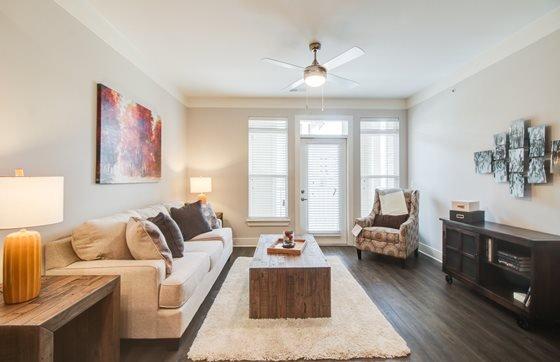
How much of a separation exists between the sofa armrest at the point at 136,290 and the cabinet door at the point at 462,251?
10.2ft

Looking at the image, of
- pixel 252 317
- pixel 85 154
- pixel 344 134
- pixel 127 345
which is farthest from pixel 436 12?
pixel 127 345

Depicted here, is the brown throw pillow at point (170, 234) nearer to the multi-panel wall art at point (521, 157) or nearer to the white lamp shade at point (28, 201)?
the white lamp shade at point (28, 201)

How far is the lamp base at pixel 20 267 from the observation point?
4.46ft

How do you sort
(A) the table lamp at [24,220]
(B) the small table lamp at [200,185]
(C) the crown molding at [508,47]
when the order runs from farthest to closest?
(B) the small table lamp at [200,185] < (C) the crown molding at [508,47] < (A) the table lamp at [24,220]

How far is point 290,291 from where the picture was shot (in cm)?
234

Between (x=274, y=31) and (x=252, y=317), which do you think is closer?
(x=252, y=317)

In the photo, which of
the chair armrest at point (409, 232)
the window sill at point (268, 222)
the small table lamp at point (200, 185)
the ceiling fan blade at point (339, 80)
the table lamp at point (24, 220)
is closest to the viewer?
the table lamp at point (24, 220)

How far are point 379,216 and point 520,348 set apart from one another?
2.44 metres

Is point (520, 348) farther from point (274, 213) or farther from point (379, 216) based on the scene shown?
point (274, 213)

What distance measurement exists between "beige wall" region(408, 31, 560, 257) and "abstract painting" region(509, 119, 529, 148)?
92 mm

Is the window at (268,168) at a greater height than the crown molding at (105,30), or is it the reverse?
the crown molding at (105,30)

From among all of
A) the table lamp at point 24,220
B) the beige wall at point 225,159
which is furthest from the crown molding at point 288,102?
the table lamp at point 24,220

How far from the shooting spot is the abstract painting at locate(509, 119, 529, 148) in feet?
8.76

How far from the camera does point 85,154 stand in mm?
2334
